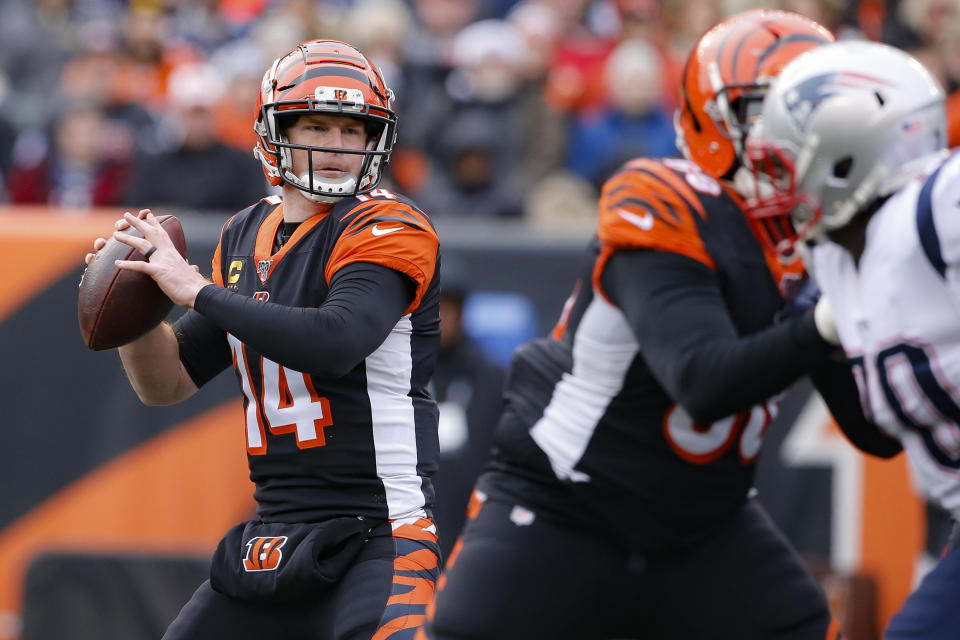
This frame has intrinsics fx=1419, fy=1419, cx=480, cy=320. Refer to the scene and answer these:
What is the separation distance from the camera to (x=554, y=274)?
6.26m

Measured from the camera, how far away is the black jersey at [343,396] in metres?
3.09

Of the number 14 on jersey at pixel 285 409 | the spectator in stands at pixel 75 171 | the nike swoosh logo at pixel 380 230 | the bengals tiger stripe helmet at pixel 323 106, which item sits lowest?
the spectator in stands at pixel 75 171

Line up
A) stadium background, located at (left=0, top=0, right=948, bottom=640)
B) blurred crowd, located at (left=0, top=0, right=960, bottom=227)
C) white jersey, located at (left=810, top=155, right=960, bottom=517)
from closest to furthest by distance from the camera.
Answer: white jersey, located at (left=810, top=155, right=960, bottom=517)
stadium background, located at (left=0, top=0, right=948, bottom=640)
blurred crowd, located at (left=0, top=0, right=960, bottom=227)

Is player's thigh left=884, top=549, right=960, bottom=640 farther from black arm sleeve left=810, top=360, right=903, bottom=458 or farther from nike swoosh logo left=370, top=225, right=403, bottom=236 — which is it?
nike swoosh logo left=370, top=225, right=403, bottom=236

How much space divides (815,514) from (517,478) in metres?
3.00

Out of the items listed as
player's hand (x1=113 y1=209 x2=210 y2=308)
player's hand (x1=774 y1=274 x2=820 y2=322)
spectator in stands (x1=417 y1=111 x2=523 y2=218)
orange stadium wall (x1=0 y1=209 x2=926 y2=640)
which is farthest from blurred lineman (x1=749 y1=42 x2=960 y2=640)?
spectator in stands (x1=417 y1=111 x2=523 y2=218)

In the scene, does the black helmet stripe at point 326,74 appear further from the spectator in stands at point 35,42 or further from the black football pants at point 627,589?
the spectator in stands at point 35,42

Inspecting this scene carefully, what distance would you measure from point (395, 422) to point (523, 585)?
480mm

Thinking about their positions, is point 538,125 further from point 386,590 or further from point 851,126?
point 851,126

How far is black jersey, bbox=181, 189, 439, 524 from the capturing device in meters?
3.09

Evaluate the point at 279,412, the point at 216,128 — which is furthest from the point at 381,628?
the point at 216,128

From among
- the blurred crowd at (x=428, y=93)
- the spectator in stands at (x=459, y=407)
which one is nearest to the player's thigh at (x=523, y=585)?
the spectator in stands at (x=459, y=407)

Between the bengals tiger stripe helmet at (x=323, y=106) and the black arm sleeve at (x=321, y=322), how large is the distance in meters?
0.27

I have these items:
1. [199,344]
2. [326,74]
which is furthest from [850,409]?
[199,344]
